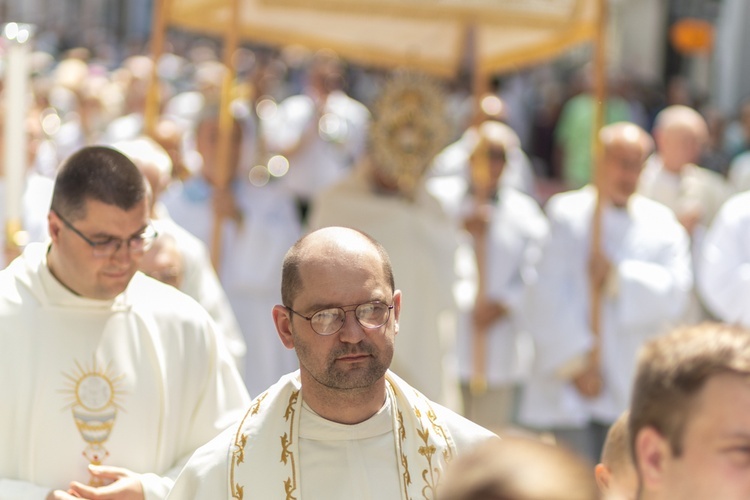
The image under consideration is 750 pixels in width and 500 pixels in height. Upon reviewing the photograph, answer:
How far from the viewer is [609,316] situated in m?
7.70

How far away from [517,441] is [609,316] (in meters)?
5.97

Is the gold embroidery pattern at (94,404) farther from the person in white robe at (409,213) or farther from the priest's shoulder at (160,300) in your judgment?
the person in white robe at (409,213)

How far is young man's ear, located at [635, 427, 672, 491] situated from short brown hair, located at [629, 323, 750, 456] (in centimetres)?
1

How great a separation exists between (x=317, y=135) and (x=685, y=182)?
2852 mm

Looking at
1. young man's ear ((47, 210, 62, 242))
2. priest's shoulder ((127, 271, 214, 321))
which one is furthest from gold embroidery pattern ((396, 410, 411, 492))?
young man's ear ((47, 210, 62, 242))

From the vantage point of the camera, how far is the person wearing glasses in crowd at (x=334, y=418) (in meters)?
3.16

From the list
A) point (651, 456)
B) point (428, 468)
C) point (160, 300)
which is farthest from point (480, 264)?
point (651, 456)

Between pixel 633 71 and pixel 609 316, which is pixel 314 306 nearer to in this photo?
pixel 609 316

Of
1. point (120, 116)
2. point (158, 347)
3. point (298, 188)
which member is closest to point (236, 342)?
point (158, 347)

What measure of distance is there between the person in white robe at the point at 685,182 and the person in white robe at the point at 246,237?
2.40 meters

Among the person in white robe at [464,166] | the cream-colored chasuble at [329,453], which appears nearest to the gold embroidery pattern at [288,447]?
the cream-colored chasuble at [329,453]

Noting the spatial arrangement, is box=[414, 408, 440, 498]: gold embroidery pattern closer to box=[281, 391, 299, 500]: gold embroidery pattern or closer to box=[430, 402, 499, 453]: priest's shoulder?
box=[430, 402, 499, 453]: priest's shoulder

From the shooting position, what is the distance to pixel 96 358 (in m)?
3.88

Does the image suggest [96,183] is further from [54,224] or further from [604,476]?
[604,476]
